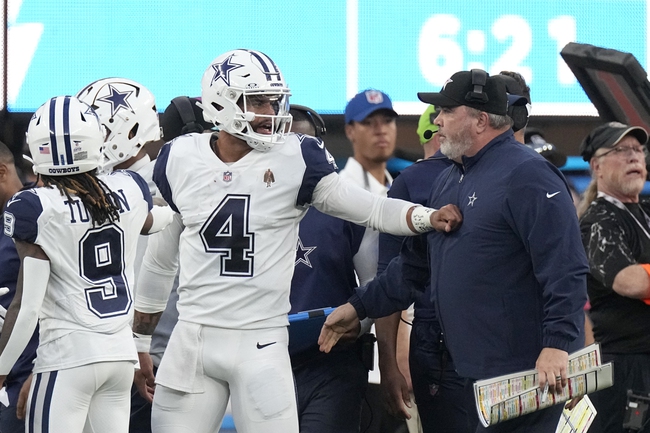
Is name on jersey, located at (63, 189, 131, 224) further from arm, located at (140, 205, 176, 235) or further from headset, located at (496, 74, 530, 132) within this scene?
Answer: headset, located at (496, 74, 530, 132)

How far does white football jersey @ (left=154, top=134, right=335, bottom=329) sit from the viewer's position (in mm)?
3543

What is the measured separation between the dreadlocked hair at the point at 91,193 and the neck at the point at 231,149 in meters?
0.36

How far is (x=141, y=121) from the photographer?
172 inches

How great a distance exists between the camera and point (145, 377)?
4.25 meters

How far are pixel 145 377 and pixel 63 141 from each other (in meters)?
1.08

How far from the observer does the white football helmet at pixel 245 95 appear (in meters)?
3.57

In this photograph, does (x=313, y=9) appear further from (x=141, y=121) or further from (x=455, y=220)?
(x=455, y=220)

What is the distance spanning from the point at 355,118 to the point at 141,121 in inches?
60.1

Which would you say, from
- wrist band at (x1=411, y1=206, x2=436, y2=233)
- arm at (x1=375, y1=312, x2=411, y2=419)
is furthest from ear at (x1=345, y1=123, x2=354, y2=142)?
wrist band at (x1=411, y1=206, x2=436, y2=233)

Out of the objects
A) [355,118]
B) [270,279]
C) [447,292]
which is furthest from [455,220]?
[355,118]

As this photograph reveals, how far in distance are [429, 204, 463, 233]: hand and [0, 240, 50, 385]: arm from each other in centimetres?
117

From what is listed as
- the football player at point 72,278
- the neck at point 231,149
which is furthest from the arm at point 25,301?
the neck at point 231,149

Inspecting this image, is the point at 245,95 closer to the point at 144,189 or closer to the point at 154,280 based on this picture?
the point at 144,189

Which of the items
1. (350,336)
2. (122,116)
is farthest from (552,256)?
(122,116)
